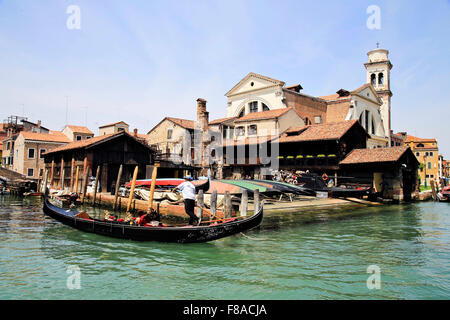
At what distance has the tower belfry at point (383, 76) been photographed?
42.9 metres

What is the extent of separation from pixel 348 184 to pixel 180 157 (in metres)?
17.1

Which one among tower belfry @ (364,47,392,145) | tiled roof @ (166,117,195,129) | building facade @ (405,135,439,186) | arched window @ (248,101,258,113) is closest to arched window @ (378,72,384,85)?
tower belfry @ (364,47,392,145)

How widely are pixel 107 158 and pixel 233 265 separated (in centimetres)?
1882

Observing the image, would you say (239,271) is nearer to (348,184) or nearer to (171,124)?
(348,184)

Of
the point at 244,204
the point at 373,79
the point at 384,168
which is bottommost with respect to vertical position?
the point at 244,204

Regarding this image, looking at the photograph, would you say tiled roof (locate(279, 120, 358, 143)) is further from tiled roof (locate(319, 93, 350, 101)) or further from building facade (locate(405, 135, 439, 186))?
building facade (locate(405, 135, 439, 186))

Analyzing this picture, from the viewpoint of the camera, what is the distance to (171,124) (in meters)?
37.2

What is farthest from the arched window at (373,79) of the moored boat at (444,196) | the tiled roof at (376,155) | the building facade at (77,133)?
the building facade at (77,133)

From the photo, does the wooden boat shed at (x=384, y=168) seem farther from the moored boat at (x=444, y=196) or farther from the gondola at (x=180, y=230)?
the gondola at (x=180, y=230)

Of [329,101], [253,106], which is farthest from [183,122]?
[329,101]

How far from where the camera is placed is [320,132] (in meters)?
28.0

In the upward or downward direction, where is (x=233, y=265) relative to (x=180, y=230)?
downward

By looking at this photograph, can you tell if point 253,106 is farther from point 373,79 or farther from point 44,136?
point 44,136

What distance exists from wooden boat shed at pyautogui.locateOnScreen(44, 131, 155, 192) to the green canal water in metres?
11.0
